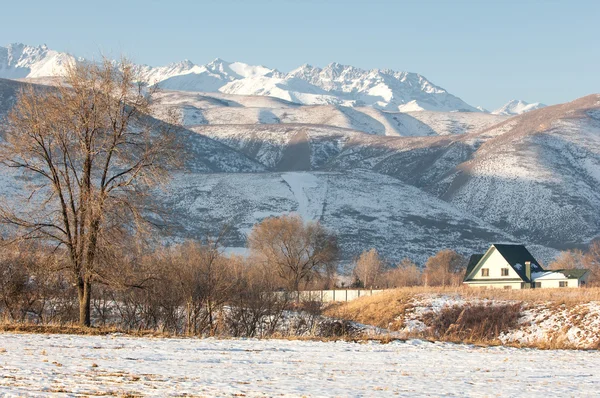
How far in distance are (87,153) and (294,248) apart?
178ft

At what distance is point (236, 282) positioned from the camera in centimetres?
3541

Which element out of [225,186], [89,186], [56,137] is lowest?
[89,186]

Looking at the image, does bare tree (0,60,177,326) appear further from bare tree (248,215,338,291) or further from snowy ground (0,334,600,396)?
bare tree (248,215,338,291)

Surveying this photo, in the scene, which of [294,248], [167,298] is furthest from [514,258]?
[167,298]

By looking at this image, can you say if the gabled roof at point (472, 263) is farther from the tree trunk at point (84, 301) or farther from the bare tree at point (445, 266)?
the tree trunk at point (84, 301)

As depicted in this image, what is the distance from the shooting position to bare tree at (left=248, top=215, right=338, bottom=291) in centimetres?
7569

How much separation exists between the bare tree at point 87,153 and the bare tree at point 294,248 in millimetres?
50192

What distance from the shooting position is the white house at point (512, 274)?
73.0 metres

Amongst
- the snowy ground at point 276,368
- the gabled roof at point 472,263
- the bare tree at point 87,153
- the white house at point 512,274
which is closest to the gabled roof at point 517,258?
the white house at point 512,274

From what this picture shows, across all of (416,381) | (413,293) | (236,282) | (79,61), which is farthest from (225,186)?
(416,381)

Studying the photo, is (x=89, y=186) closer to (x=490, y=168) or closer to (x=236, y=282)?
(x=236, y=282)

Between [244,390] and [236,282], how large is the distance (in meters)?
23.4

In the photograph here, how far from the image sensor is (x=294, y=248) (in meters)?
77.1

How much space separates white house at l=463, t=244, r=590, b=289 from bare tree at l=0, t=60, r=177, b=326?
53.9 metres
